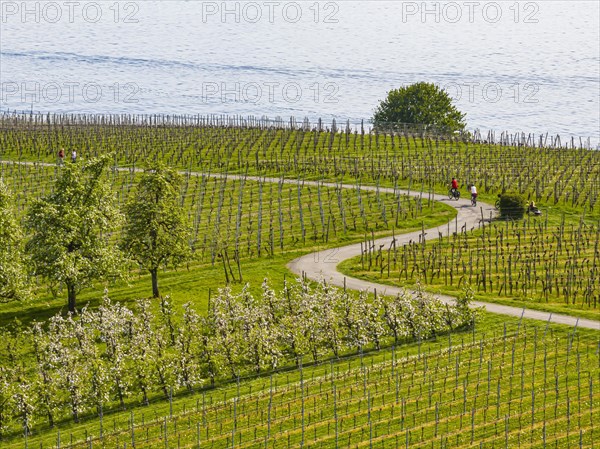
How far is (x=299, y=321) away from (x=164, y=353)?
759 centimetres

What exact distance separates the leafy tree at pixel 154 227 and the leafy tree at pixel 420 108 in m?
77.6

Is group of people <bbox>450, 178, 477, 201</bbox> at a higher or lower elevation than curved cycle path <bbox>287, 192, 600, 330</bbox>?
higher

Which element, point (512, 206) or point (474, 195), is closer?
point (512, 206)

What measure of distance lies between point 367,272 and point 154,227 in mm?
13593

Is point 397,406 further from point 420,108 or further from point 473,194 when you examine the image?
point 420,108

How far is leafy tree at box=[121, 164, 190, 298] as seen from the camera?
64.8 metres

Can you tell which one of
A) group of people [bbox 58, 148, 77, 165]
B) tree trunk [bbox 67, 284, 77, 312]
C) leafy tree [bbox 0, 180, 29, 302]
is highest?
group of people [bbox 58, 148, 77, 165]

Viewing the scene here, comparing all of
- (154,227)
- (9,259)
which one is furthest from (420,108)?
(9,259)

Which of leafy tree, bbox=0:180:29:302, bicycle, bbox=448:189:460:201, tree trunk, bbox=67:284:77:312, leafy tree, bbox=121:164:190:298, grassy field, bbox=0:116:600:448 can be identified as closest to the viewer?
grassy field, bbox=0:116:600:448

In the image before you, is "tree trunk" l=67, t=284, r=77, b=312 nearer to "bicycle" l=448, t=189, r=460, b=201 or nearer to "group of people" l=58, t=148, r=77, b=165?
"bicycle" l=448, t=189, r=460, b=201

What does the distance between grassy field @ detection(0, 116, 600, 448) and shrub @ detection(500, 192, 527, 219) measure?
2.26 meters

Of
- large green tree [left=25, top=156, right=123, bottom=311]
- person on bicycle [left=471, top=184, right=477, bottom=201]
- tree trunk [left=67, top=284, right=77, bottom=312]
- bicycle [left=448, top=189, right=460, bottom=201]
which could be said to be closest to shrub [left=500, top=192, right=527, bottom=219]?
person on bicycle [left=471, top=184, right=477, bottom=201]

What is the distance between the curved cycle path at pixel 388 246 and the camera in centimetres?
5825

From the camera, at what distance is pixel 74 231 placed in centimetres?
6144
